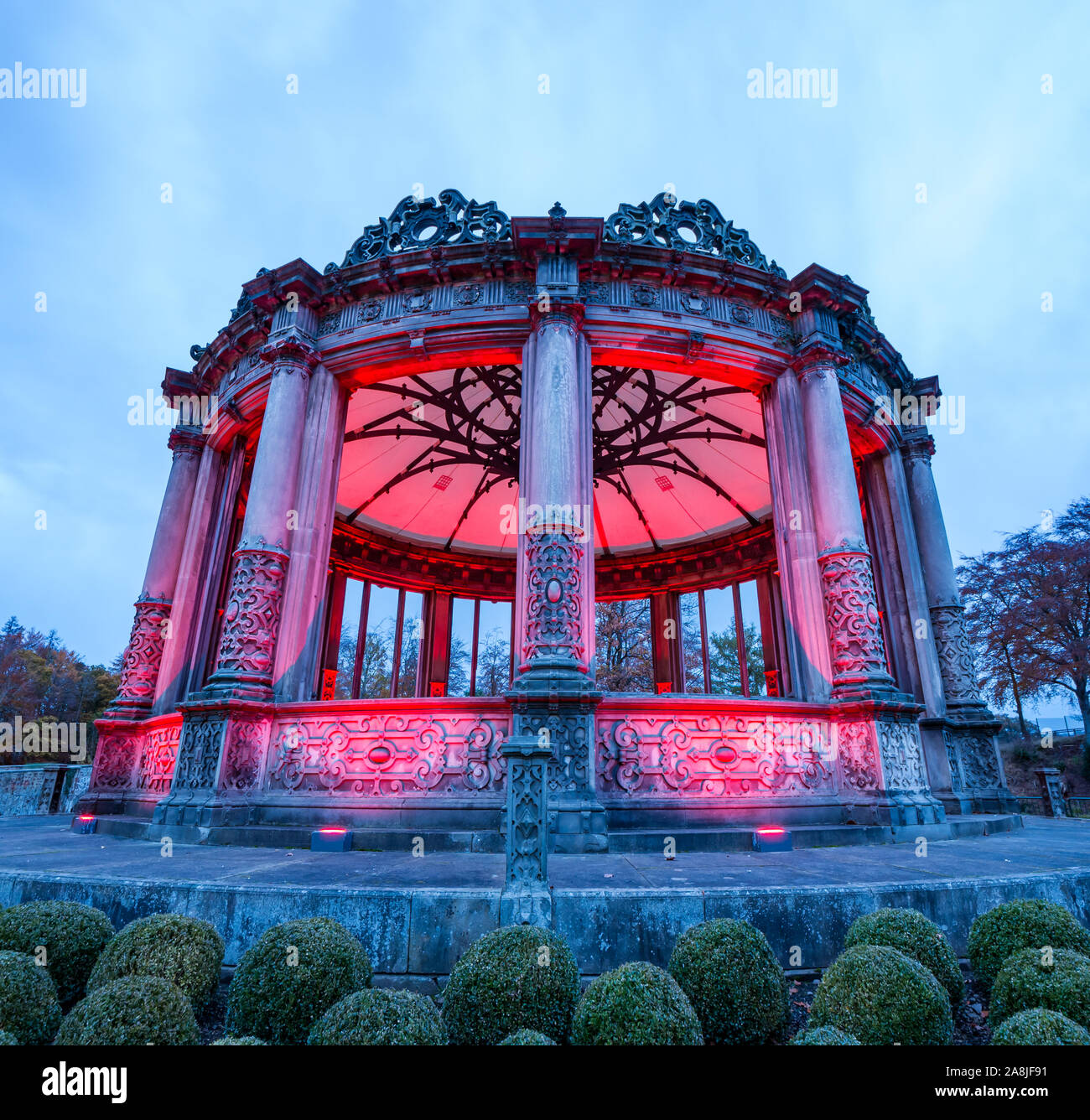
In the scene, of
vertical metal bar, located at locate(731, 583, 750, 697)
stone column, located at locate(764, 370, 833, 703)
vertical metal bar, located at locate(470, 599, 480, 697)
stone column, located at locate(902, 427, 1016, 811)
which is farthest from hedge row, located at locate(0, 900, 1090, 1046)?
vertical metal bar, located at locate(470, 599, 480, 697)

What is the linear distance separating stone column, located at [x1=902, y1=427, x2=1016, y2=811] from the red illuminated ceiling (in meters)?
3.53

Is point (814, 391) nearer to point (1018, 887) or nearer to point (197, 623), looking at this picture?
point (1018, 887)

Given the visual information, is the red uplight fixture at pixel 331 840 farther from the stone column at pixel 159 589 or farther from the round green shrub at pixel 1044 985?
the stone column at pixel 159 589

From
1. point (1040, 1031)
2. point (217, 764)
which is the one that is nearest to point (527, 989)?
point (1040, 1031)

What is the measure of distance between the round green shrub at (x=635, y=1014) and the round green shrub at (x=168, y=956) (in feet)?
5.97

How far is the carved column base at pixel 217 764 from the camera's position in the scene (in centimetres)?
674

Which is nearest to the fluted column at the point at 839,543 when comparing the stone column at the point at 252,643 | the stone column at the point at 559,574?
the stone column at the point at 559,574

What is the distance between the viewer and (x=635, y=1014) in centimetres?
228

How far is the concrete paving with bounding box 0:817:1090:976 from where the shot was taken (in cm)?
337

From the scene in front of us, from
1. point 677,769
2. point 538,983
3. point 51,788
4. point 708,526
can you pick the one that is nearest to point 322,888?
point 538,983

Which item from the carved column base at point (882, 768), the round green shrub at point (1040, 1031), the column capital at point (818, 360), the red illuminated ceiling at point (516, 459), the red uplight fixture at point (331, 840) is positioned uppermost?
the red illuminated ceiling at point (516, 459)

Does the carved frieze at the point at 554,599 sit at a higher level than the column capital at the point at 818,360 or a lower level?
lower

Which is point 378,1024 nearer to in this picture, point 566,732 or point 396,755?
point 566,732

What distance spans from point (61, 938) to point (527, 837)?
236 cm
